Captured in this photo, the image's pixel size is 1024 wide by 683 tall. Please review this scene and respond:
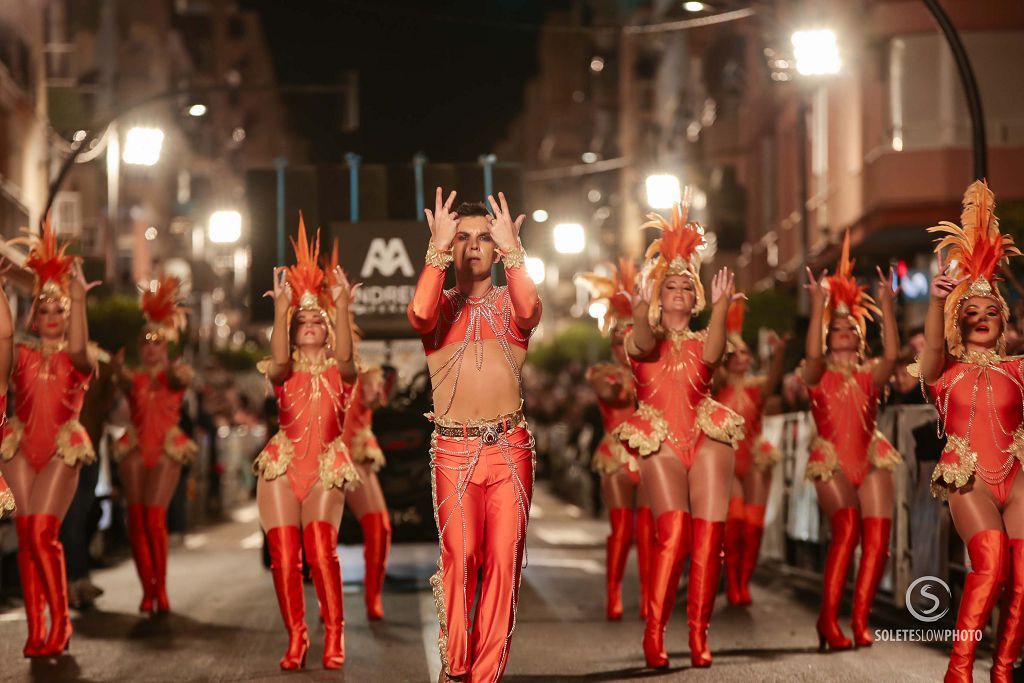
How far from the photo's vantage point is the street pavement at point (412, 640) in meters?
9.68

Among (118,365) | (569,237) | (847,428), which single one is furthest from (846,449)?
(569,237)

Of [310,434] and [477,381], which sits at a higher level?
[477,381]

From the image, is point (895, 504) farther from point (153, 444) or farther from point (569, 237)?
point (569, 237)

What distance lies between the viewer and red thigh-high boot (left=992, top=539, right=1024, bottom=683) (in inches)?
324

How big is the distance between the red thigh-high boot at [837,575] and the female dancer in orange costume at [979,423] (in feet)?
6.55

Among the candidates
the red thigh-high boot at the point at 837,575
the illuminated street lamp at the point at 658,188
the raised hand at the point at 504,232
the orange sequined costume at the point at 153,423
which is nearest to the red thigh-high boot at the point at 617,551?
the red thigh-high boot at the point at 837,575

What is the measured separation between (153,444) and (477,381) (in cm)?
612

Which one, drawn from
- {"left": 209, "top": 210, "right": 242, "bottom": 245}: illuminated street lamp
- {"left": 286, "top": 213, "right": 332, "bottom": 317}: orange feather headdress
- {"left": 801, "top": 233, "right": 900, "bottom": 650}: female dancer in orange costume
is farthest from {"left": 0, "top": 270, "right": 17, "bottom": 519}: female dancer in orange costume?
{"left": 209, "top": 210, "right": 242, "bottom": 245}: illuminated street lamp

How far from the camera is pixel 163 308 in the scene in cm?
1338

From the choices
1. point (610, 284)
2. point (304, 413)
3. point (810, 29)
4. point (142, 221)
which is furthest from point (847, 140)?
point (142, 221)

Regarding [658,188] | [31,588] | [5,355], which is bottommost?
[31,588]

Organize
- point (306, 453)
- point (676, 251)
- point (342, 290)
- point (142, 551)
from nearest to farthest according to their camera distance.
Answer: point (342, 290), point (306, 453), point (676, 251), point (142, 551)

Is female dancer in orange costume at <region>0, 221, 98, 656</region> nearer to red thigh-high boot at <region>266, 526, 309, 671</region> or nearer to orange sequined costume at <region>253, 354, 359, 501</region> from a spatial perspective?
orange sequined costume at <region>253, 354, 359, 501</region>

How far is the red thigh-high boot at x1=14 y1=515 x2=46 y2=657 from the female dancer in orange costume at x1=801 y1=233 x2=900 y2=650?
4.97 meters
